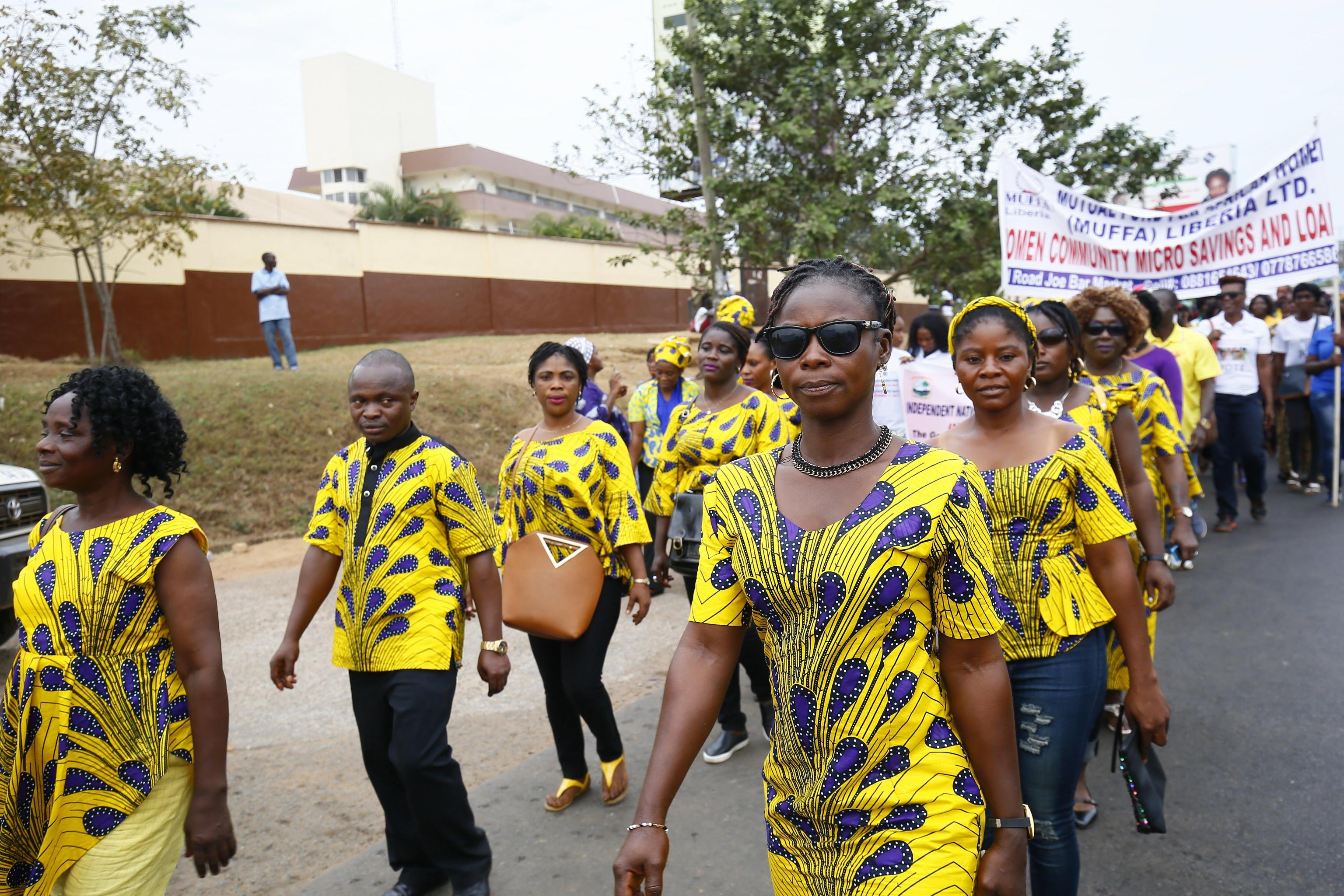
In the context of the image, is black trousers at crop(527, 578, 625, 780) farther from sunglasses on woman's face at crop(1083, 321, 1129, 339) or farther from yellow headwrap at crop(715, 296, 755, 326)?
sunglasses on woman's face at crop(1083, 321, 1129, 339)

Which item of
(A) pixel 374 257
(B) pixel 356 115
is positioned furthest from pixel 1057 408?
(B) pixel 356 115

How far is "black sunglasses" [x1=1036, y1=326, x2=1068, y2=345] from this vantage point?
3594 mm

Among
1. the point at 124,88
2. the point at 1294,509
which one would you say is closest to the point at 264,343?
the point at 124,88

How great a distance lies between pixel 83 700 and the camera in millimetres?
2545

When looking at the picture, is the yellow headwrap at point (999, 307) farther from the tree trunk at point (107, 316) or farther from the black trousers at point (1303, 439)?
the tree trunk at point (107, 316)

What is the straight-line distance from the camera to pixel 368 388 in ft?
11.6

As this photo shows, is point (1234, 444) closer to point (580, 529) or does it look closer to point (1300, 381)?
point (1300, 381)

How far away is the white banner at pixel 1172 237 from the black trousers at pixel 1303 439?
3.08 meters

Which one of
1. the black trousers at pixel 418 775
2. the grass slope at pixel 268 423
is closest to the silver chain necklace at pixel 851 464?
the black trousers at pixel 418 775

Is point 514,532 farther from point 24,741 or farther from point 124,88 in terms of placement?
point 124,88

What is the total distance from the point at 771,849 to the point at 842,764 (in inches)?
11.2

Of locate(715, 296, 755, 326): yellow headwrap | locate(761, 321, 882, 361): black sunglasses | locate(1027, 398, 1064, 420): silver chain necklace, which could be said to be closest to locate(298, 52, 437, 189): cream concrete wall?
locate(715, 296, 755, 326): yellow headwrap

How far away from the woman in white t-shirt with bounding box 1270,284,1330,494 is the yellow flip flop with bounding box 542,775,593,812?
29.6ft

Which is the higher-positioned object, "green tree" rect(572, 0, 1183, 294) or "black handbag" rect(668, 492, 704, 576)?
"green tree" rect(572, 0, 1183, 294)
